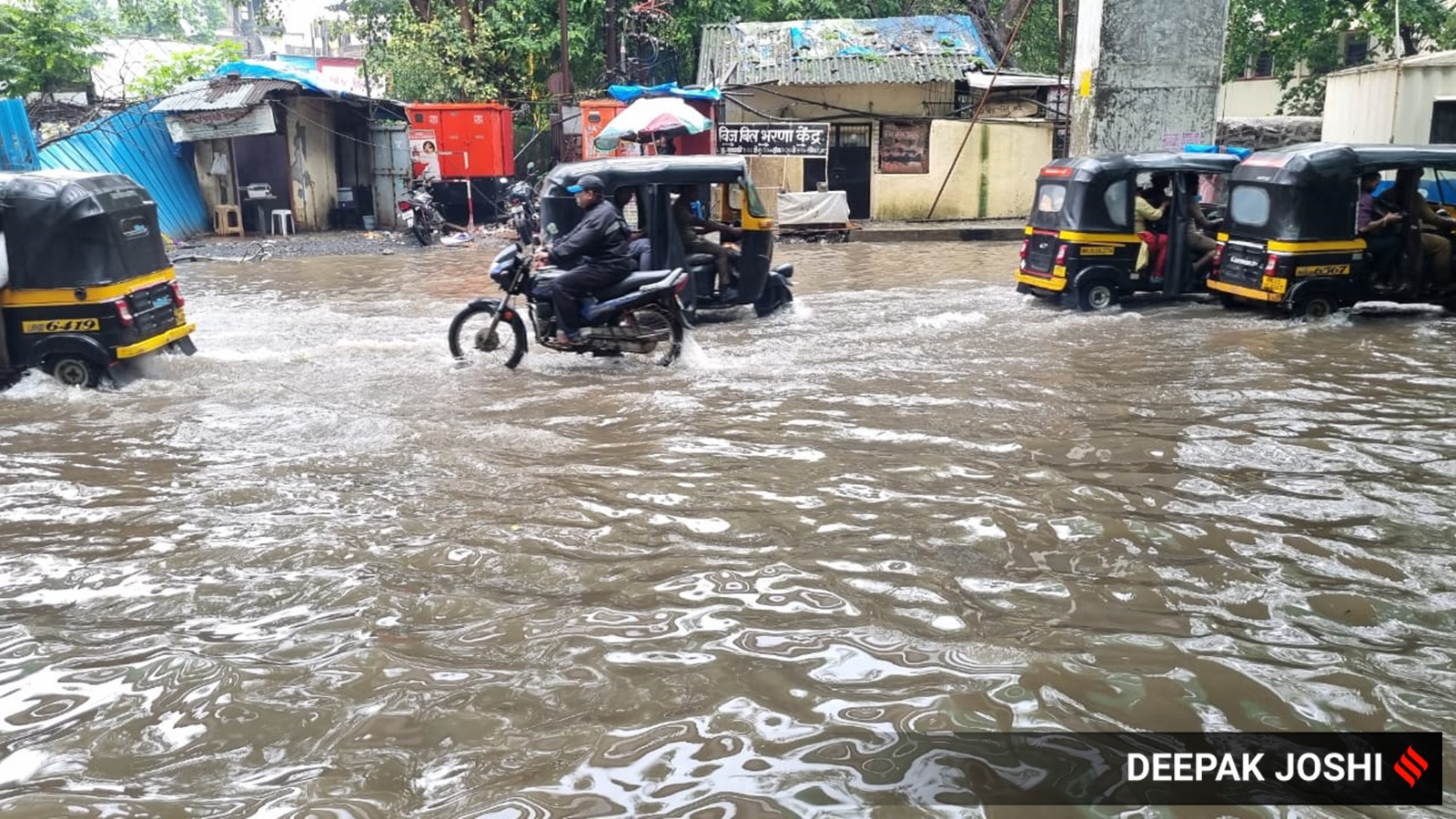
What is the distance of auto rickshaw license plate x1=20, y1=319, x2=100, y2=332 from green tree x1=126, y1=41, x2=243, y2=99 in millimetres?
17320

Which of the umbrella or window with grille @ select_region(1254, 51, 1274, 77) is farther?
window with grille @ select_region(1254, 51, 1274, 77)

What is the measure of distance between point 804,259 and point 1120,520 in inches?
501

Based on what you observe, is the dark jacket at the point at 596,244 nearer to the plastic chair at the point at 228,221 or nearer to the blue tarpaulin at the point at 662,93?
the blue tarpaulin at the point at 662,93

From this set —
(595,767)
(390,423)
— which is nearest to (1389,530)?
(595,767)

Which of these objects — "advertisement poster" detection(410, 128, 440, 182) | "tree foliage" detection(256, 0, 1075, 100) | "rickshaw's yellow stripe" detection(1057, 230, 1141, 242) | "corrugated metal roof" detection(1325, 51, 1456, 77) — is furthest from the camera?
"tree foliage" detection(256, 0, 1075, 100)

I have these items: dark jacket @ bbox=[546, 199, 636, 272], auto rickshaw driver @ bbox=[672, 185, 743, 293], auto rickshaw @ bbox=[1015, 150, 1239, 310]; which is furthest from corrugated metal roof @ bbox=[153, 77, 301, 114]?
auto rickshaw @ bbox=[1015, 150, 1239, 310]

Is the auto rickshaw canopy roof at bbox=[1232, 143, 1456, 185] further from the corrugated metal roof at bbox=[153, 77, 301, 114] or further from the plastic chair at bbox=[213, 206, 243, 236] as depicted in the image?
the plastic chair at bbox=[213, 206, 243, 236]

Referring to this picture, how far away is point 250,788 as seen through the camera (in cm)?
306

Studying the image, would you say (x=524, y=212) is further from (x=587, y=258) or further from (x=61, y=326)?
(x=61, y=326)

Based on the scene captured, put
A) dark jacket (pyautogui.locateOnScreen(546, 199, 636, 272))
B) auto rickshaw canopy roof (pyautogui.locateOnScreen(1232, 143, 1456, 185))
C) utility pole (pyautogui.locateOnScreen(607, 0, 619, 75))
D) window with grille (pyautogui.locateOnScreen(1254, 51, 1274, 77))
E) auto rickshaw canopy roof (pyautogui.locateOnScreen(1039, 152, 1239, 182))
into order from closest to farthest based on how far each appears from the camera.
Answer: dark jacket (pyautogui.locateOnScreen(546, 199, 636, 272)), auto rickshaw canopy roof (pyautogui.locateOnScreen(1232, 143, 1456, 185)), auto rickshaw canopy roof (pyautogui.locateOnScreen(1039, 152, 1239, 182)), utility pole (pyautogui.locateOnScreen(607, 0, 619, 75)), window with grille (pyautogui.locateOnScreen(1254, 51, 1274, 77))

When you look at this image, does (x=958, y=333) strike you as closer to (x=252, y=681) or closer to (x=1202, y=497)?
(x=1202, y=497)

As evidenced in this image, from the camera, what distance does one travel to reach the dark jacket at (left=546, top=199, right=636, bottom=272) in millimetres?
8586

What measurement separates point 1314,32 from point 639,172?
2082 cm

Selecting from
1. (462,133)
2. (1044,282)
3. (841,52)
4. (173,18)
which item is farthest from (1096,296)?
(173,18)
